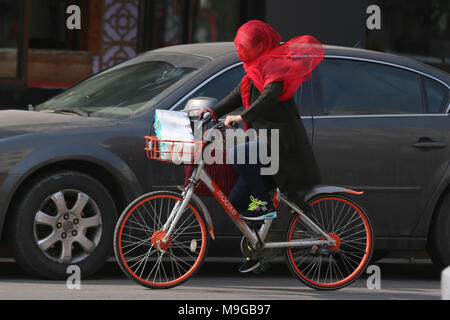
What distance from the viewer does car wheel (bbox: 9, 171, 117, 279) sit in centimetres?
711

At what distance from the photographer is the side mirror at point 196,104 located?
6.98m

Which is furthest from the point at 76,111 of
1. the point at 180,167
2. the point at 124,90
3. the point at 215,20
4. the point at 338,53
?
the point at 215,20

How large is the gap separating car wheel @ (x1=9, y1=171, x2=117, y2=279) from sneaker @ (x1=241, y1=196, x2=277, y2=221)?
0.97 meters

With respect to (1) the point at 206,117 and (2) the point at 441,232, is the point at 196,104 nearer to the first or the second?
(1) the point at 206,117

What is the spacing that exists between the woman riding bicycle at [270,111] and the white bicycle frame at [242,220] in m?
0.06

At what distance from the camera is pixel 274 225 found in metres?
7.44

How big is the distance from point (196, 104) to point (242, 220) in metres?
0.83

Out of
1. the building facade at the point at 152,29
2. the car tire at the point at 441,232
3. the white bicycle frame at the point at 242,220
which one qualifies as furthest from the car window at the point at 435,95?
the building facade at the point at 152,29

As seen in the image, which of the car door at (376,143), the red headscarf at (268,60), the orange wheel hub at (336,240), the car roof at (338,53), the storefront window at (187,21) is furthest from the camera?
the storefront window at (187,21)

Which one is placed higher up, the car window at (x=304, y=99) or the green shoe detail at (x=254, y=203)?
the car window at (x=304, y=99)

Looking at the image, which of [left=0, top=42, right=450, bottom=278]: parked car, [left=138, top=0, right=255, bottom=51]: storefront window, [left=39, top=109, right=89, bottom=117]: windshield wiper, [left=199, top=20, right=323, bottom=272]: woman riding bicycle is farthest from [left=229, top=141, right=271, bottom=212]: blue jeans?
[left=138, top=0, right=255, bottom=51]: storefront window

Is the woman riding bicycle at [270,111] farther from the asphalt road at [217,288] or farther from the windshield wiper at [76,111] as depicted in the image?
the windshield wiper at [76,111]

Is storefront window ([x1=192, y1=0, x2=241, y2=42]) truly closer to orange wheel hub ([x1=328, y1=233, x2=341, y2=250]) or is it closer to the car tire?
the car tire
